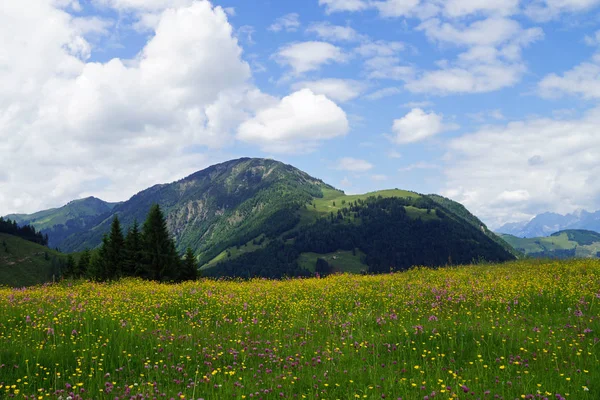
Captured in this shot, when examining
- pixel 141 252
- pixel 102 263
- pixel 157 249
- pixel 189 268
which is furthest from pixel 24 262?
pixel 157 249

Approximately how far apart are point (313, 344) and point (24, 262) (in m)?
215

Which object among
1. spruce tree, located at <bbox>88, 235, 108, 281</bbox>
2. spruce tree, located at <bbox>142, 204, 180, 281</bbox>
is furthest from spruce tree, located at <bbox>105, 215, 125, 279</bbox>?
spruce tree, located at <bbox>142, 204, 180, 281</bbox>

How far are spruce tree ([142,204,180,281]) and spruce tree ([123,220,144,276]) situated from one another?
69 cm

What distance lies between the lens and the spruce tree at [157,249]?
44969 mm

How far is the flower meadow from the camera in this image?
5.92 m

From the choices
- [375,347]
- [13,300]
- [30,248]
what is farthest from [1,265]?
[375,347]

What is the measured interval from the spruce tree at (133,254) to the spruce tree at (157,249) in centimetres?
69

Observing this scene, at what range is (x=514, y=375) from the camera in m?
6.43

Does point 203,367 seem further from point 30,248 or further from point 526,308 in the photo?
point 30,248

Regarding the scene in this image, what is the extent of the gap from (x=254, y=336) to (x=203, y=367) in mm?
2175

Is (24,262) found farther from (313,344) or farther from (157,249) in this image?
(313,344)

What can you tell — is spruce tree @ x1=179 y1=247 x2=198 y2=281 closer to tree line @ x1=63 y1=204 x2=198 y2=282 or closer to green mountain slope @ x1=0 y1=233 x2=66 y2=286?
tree line @ x1=63 y1=204 x2=198 y2=282

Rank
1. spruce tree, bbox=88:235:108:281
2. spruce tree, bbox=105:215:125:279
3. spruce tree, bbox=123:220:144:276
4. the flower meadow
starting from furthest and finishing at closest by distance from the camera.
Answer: spruce tree, bbox=105:215:125:279
spruce tree, bbox=88:235:108:281
spruce tree, bbox=123:220:144:276
the flower meadow

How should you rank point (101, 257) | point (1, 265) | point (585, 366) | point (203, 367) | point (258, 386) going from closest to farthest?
point (258, 386) < point (585, 366) < point (203, 367) < point (101, 257) < point (1, 265)
